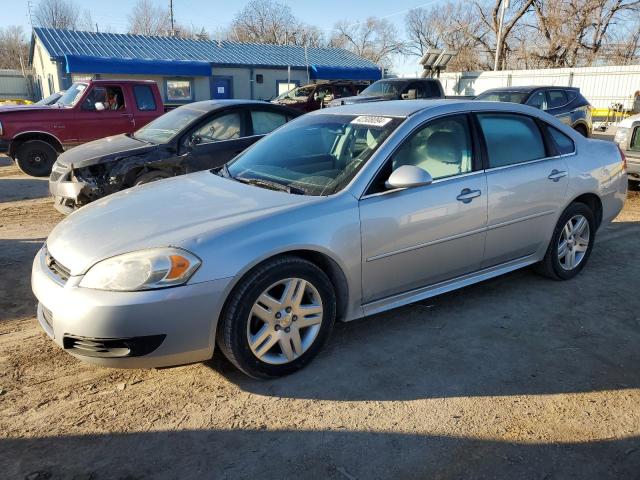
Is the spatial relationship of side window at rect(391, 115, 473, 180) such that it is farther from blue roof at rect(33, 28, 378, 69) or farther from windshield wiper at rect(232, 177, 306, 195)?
blue roof at rect(33, 28, 378, 69)

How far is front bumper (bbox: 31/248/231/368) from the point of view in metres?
2.68

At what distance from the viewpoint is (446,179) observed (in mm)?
3766

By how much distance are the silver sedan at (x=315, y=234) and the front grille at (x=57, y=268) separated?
14mm

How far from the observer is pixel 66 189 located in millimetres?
6414

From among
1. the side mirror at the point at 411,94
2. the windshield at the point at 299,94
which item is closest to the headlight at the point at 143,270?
the side mirror at the point at 411,94

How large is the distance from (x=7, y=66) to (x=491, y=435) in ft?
251

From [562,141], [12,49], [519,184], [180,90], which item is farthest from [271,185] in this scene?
[12,49]

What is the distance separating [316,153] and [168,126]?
13.5 feet

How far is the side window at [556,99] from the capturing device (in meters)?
12.6

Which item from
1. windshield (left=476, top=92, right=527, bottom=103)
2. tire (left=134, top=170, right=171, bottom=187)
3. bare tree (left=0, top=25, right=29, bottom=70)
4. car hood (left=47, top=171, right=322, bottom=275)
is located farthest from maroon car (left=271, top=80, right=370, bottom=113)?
bare tree (left=0, top=25, right=29, bottom=70)

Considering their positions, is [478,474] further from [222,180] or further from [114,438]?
[222,180]

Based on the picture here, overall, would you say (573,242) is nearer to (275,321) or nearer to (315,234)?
(315,234)

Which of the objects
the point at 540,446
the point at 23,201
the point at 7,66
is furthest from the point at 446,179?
the point at 7,66

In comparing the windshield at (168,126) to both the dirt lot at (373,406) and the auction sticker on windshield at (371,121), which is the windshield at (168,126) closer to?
the dirt lot at (373,406)
